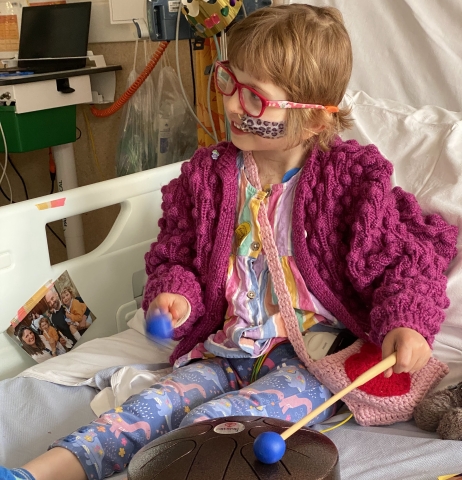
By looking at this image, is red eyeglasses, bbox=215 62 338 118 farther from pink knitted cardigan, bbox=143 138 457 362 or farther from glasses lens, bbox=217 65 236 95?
pink knitted cardigan, bbox=143 138 457 362

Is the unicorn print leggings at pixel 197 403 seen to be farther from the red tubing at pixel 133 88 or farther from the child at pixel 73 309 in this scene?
the red tubing at pixel 133 88

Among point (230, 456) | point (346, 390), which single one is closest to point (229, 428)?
point (230, 456)

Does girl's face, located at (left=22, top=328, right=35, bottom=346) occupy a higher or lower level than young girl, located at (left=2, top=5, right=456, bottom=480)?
lower

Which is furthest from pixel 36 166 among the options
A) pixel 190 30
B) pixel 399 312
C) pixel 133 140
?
pixel 399 312

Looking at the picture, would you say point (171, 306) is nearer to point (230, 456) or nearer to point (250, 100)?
point (250, 100)

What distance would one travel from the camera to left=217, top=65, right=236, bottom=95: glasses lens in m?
1.19

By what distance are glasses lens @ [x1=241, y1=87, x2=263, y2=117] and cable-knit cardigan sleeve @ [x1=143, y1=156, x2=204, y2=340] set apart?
0.65 feet

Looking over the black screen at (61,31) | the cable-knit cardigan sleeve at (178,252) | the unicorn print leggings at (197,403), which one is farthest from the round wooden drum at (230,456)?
the black screen at (61,31)

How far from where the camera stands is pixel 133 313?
1621 mm

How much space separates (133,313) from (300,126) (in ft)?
2.18

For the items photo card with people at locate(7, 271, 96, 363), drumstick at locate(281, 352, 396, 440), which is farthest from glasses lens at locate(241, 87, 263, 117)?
photo card with people at locate(7, 271, 96, 363)

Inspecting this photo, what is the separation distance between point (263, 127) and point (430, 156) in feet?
1.22

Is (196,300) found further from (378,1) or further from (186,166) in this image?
(378,1)

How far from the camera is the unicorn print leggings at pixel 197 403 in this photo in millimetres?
1034
